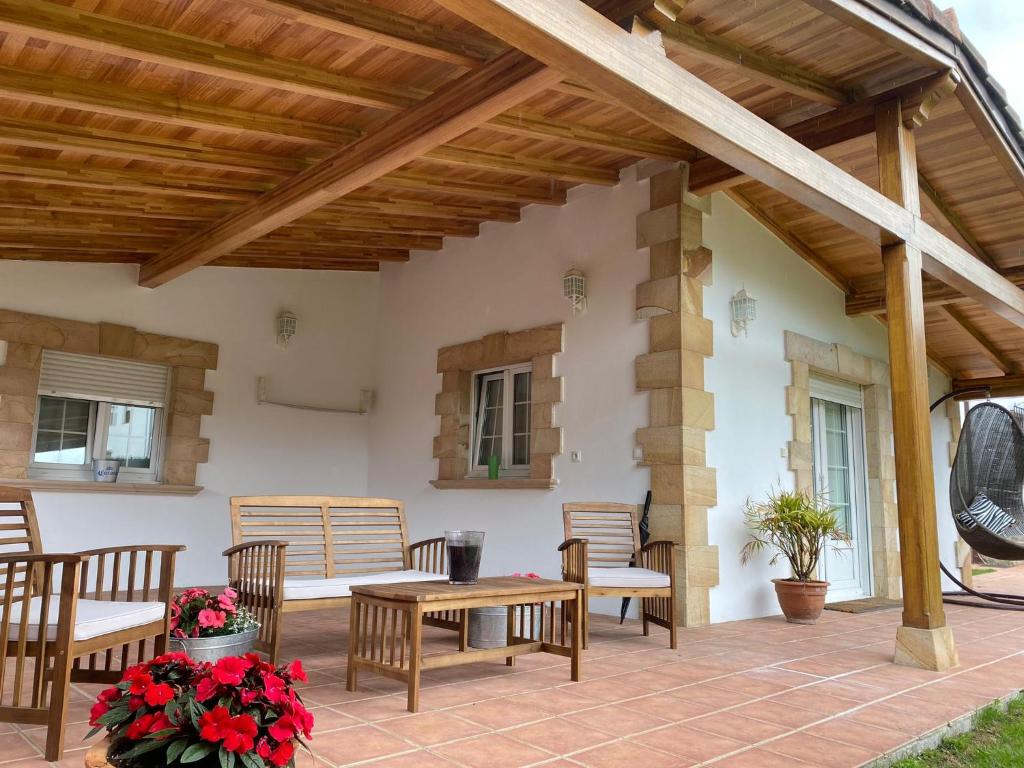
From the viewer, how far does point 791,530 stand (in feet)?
17.2

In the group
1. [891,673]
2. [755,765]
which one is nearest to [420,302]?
[891,673]

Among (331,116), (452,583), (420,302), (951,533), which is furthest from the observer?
(951,533)

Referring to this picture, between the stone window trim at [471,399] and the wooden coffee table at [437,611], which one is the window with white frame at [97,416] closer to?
the stone window trim at [471,399]

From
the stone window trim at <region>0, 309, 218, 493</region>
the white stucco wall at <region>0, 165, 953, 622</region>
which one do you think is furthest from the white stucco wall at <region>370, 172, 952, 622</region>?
the stone window trim at <region>0, 309, 218, 493</region>

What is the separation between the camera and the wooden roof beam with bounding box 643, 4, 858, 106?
12.5 feet

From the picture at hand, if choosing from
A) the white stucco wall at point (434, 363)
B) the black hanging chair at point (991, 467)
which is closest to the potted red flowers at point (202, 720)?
the white stucco wall at point (434, 363)

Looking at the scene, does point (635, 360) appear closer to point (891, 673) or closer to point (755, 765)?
point (891, 673)

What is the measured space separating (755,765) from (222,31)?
3.38 metres

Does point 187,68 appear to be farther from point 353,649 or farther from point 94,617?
point 353,649

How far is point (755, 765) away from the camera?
7.49 feet

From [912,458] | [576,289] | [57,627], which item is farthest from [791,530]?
[57,627]

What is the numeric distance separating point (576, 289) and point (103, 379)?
3673 mm

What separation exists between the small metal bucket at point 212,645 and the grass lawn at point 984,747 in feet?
7.56

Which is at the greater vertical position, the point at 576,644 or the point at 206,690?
the point at 206,690
